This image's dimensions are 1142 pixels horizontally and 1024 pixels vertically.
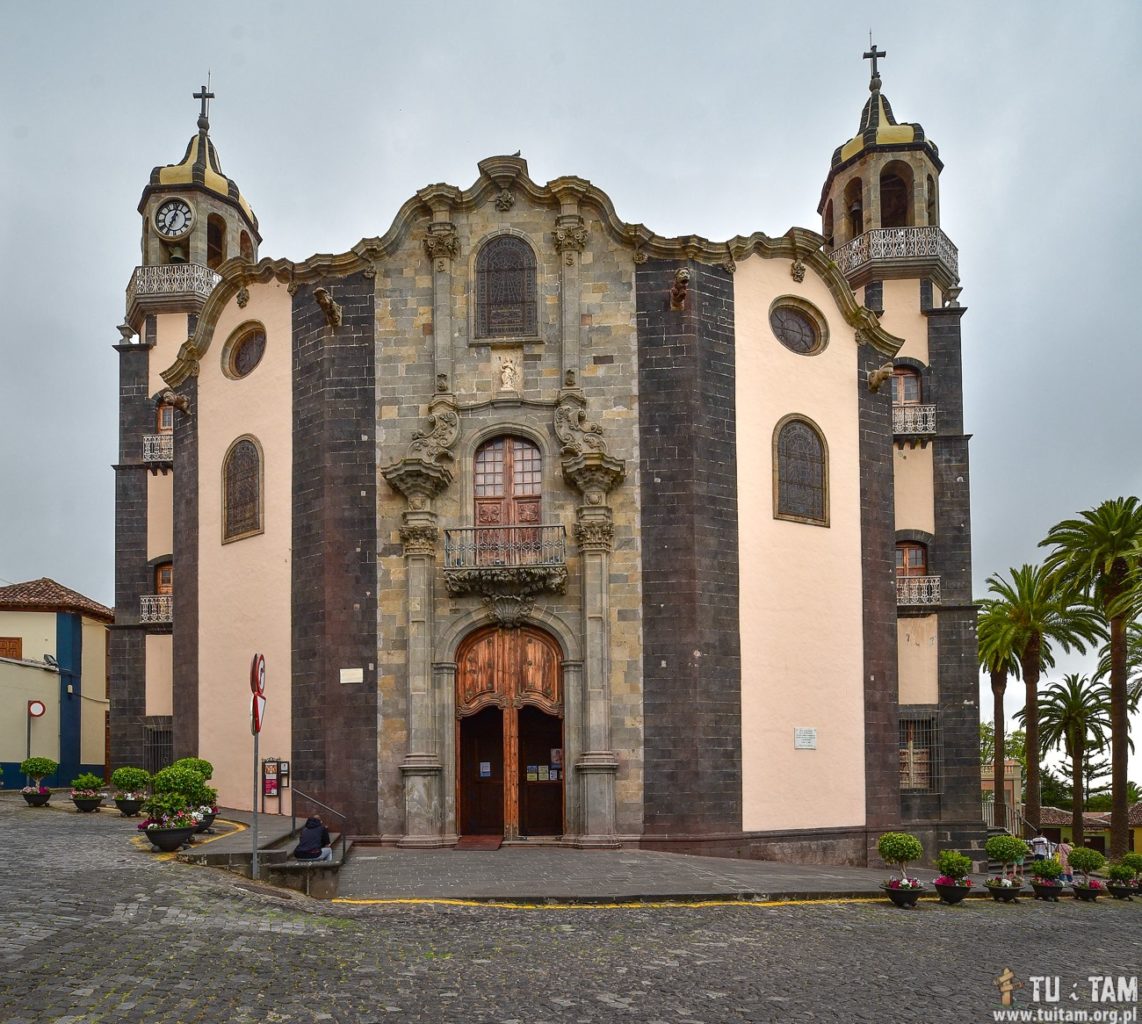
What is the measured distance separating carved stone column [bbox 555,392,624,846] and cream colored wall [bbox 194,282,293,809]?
5.97 metres

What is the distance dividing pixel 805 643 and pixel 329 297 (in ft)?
38.3

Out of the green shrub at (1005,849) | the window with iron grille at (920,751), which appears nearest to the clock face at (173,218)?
the window with iron grille at (920,751)

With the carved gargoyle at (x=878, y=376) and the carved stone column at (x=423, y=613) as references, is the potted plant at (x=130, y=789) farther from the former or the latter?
the carved gargoyle at (x=878, y=376)

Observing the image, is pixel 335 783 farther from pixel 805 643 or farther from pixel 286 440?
pixel 805 643

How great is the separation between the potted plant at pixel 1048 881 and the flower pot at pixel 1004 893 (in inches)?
38.4

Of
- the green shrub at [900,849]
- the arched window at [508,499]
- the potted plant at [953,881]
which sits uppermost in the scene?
the arched window at [508,499]

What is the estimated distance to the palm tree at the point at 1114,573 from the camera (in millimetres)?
33500

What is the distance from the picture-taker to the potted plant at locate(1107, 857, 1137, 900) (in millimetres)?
23188

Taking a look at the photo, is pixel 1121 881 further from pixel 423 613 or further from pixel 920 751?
pixel 423 613

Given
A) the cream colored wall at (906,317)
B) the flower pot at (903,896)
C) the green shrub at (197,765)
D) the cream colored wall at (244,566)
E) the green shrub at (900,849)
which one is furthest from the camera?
the cream colored wall at (906,317)

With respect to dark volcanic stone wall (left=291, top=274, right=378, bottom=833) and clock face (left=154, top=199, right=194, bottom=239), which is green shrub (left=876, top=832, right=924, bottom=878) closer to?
dark volcanic stone wall (left=291, top=274, right=378, bottom=833)

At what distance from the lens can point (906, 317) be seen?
32.5 metres

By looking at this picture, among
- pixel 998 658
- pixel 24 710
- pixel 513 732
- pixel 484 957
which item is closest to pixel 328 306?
pixel 513 732

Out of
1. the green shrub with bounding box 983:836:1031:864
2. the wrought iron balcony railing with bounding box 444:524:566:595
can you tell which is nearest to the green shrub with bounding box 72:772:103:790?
the wrought iron balcony railing with bounding box 444:524:566:595
